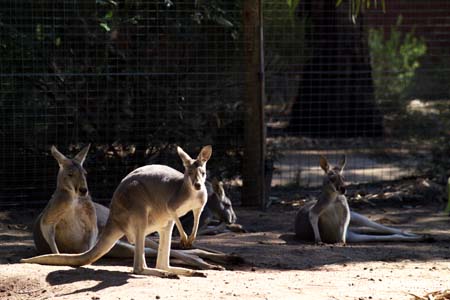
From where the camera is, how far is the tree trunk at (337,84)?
12539 mm

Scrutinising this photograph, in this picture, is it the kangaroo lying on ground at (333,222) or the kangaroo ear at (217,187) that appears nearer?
the kangaroo lying on ground at (333,222)

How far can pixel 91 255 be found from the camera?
647cm

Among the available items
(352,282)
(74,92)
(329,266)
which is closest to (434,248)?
(329,266)

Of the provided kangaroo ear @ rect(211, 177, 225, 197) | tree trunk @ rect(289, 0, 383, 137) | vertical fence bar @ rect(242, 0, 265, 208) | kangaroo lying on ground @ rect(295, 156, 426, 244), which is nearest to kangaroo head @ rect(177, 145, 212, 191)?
kangaroo lying on ground @ rect(295, 156, 426, 244)

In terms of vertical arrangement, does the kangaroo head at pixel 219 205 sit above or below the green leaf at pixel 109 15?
below

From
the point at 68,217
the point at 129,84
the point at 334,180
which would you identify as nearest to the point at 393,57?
the point at 129,84

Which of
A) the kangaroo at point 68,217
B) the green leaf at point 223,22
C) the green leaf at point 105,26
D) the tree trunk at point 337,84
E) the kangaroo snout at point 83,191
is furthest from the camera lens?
the tree trunk at point 337,84

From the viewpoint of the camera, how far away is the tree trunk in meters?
12.5

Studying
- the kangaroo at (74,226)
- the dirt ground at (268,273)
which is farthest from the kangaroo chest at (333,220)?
the kangaroo at (74,226)

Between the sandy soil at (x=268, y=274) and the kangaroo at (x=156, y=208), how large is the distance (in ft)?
0.60

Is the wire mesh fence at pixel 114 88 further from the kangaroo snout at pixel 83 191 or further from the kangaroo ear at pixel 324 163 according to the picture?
the kangaroo snout at pixel 83 191

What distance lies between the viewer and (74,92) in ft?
33.2

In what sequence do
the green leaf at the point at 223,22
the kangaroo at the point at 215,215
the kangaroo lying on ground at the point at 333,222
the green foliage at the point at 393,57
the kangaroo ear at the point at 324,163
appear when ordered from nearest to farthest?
the kangaroo lying on ground at the point at 333,222 → the kangaroo ear at the point at 324,163 → the kangaroo at the point at 215,215 → the green leaf at the point at 223,22 → the green foliage at the point at 393,57

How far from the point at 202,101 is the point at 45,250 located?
3.81 metres
